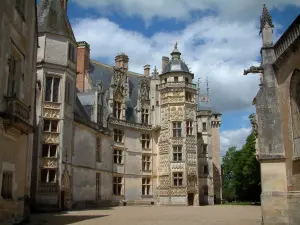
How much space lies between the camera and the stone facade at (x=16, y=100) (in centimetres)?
1186

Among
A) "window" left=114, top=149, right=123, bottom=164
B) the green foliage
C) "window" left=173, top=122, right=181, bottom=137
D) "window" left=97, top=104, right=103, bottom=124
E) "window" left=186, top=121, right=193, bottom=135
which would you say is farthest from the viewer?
the green foliage

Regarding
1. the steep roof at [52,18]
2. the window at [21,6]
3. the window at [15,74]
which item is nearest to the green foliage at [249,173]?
the steep roof at [52,18]

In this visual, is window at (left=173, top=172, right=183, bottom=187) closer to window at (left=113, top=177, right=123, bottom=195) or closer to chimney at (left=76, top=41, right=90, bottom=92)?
window at (left=113, top=177, right=123, bottom=195)

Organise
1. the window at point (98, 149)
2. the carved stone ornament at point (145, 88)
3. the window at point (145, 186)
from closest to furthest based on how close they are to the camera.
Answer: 1. the window at point (98, 149)
2. the window at point (145, 186)
3. the carved stone ornament at point (145, 88)

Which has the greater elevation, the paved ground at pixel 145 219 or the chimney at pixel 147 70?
the chimney at pixel 147 70

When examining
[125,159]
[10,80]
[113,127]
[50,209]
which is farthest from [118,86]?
[10,80]

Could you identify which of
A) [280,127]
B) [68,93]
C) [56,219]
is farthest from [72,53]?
[280,127]

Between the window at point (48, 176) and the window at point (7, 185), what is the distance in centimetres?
1140

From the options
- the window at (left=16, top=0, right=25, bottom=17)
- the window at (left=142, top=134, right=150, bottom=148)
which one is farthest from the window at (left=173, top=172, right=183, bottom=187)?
the window at (left=16, top=0, right=25, bottom=17)

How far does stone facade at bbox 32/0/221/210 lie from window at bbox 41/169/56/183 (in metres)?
0.06

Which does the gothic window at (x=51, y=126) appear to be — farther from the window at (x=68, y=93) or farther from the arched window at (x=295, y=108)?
the arched window at (x=295, y=108)

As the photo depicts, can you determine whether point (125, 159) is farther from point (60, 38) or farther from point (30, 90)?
point (30, 90)

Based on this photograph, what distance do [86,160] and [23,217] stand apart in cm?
1509

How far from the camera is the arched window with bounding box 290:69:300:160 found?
12.7 metres
